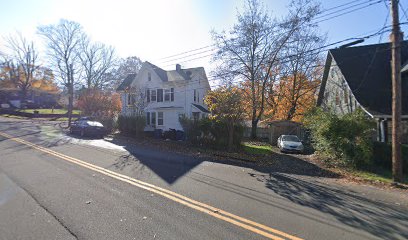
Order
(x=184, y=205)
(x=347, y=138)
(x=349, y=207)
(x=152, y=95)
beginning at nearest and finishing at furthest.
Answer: (x=184, y=205) < (x=349, y=207) < (x=347, y=138) < (x=152, y=95)

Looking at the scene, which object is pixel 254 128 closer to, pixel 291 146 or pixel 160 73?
pixel 291 146

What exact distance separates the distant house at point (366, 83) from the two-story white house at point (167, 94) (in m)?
12.8

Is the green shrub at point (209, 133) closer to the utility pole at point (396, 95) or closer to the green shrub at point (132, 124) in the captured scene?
the green shrub at point (132, 124)

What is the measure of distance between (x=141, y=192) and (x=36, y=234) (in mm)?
2524

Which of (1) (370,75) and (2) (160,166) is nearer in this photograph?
(2) (160,166)

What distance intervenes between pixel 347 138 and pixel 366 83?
8.67 meters

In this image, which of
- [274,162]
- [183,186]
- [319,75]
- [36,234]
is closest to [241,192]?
[183,186]

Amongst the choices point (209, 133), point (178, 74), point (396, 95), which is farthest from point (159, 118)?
point (396, 95)

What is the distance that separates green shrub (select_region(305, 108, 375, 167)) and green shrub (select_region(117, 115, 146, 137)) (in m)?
13.5

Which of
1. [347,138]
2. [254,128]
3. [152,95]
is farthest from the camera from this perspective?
[152,95]

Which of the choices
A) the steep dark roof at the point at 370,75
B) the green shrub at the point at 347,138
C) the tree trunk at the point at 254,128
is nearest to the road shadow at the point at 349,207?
the green shrub at the point at 347,138

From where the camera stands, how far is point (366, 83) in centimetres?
1805

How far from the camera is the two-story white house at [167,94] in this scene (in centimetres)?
2753

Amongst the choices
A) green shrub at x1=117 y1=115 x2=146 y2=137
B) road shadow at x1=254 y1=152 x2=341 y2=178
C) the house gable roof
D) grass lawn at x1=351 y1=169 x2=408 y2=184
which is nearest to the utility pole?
grass lawn at x1=351 y1=169 x2=408 y2=184
